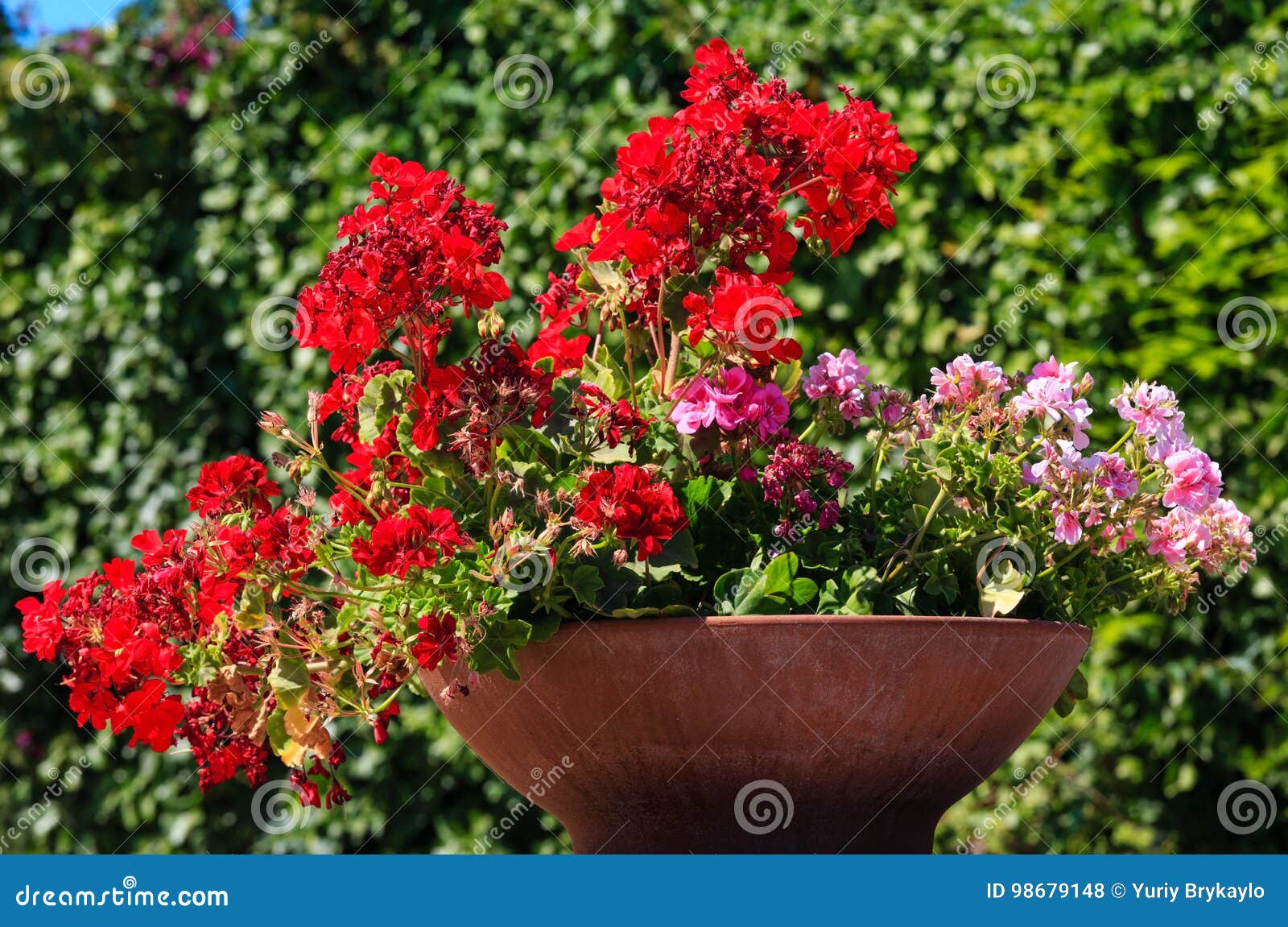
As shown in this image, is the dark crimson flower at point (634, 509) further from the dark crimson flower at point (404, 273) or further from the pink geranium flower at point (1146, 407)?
the pink geranium flower at point (1146, 407)

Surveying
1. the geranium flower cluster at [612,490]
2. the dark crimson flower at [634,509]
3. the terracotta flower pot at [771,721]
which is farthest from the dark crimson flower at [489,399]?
the terracotta flower pot at [771,721]

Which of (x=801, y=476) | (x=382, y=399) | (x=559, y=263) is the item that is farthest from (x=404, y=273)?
(x=559, y=263)

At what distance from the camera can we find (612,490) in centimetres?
135

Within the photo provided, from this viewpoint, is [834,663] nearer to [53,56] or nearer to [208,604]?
[208,604]

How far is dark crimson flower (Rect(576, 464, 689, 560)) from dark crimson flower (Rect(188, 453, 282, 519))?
1.53 feet

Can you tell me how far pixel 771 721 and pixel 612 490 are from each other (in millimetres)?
290

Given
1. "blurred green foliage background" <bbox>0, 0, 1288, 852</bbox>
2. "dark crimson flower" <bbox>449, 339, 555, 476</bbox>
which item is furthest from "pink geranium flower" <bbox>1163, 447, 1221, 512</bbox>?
"blurred green foliage background" <bbox>0, 0, 1288, 852</bbox>

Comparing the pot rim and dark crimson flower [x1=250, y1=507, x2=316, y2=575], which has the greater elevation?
dark crimson flower [x1=250, y1=507, x2=316, y2=575]

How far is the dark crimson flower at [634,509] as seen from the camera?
1.33 metres

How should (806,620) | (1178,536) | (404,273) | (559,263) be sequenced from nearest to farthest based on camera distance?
(806,620) < (404,273) < (1178,536) < (559,263)

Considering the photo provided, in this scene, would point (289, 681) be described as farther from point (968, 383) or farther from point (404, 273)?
point (968, 383)

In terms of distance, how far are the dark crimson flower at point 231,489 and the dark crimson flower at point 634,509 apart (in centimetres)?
46

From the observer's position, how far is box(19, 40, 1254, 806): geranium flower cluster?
1.39 metres

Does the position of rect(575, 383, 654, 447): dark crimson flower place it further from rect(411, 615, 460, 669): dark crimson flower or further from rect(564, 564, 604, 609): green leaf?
rect(411, 615, 460, 669): dark crimson flower
